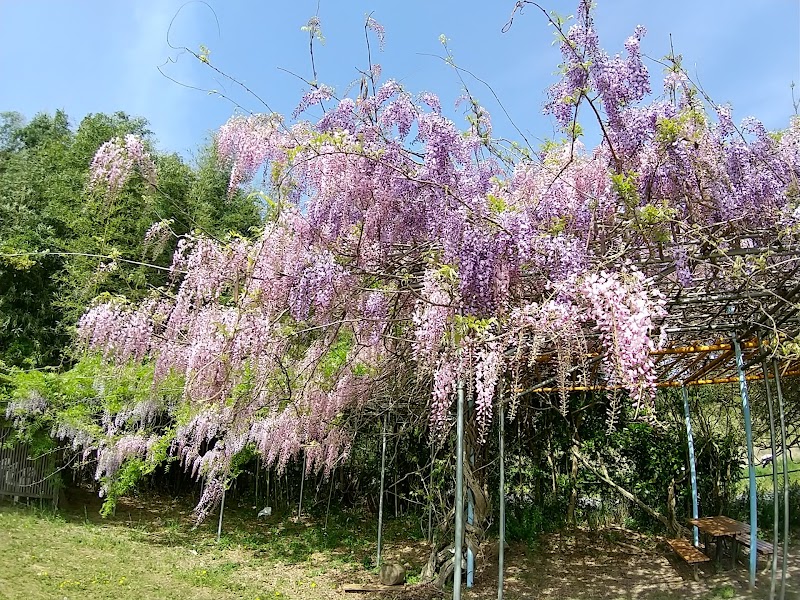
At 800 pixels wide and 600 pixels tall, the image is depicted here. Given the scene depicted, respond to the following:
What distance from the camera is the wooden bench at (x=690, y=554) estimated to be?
5113 mm

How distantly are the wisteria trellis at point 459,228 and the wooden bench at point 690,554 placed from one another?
2215 mm

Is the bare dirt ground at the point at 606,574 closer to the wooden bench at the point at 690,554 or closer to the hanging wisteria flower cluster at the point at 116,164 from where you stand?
the wooden bench at the point at 690,554

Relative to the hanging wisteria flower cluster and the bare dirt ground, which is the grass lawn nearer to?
the bare dirt ground

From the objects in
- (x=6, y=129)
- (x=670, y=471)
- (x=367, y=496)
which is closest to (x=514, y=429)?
(x=670, y=471)

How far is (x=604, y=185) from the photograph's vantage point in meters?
3.74

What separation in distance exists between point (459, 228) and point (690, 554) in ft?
12.2

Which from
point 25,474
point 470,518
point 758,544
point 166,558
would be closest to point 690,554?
point 758,544

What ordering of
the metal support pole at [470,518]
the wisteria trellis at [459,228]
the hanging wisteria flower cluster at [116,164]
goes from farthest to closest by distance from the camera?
the metal support pole at [470,518]
the hanging wisteria flower cluster at [116,164]
the wisteria trellis at [459,228]

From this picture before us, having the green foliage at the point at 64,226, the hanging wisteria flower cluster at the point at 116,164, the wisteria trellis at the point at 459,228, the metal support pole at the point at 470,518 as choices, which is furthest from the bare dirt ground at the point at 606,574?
the green foliage at the point at 64,226

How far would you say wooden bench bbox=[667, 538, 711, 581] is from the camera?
5.11 metres

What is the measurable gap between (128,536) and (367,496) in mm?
2942

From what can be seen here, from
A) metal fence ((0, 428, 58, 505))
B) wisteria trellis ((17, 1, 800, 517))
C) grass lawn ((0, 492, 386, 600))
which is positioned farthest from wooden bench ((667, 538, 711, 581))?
metal fence ((0, 428, 58, 505))

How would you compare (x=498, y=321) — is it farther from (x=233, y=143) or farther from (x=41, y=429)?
(x=41, y=429)

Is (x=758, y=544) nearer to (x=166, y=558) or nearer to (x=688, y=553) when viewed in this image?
(x=688, y=553)
